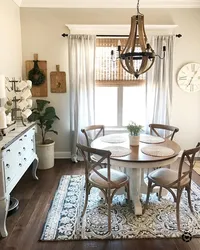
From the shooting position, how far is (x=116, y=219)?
2.69m

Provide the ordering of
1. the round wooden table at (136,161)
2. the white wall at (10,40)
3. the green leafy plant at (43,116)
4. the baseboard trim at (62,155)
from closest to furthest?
the round wooden table at (136,161) < the white wall at (10,40) < the green leafy plant at (43,116) < the baseboard trim at (62,155)

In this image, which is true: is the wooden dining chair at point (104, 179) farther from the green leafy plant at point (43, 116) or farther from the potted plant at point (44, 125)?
the green leafy plant at point (43, 116)

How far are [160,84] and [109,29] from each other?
1359 mm

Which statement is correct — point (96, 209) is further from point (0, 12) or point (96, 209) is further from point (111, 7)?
point (111, 7)

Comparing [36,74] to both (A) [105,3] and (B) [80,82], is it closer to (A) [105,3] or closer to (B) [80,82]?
(B) [80,82]

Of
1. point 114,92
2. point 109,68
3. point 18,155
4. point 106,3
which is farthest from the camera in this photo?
point 114,92

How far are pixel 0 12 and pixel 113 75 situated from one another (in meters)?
2.10

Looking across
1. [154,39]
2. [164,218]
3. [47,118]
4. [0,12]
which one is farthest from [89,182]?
[154,39]

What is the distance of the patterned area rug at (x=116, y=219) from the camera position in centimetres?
244

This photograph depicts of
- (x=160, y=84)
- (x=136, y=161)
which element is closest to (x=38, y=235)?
(x=136, y=161)

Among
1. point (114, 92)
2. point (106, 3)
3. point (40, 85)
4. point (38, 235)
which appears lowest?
point (38, 235)

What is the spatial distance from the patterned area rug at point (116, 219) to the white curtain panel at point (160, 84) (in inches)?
67.9

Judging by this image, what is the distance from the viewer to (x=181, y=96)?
4676 mm

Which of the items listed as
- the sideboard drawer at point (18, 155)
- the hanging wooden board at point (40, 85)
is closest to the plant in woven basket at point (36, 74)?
the hanging wooden board at point (40, 85)
